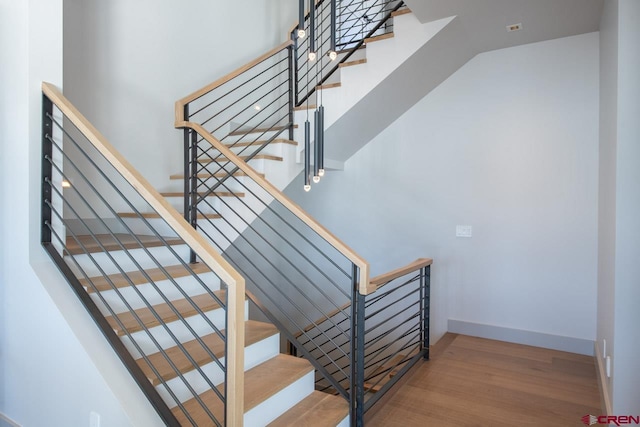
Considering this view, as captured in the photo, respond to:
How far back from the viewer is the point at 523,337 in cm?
378

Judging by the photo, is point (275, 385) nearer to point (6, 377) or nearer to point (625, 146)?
point (6, 377)

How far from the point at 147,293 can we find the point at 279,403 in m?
0.96

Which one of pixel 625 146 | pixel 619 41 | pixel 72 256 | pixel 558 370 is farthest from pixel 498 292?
pixel 72 256

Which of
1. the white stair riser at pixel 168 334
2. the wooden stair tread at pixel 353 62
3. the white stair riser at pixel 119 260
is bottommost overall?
the white stair riser at pixel 168 334

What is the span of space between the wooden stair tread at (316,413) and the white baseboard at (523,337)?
7.12 feet

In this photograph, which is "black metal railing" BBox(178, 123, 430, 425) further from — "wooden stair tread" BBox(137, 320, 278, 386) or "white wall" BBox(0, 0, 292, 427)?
"white wall" BBox(0, 0, 292, 427)

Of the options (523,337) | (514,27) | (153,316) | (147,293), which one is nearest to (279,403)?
(153,316)

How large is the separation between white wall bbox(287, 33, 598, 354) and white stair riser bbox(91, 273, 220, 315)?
239 centimetres

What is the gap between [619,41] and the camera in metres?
2.06

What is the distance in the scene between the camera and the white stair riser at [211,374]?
187cm

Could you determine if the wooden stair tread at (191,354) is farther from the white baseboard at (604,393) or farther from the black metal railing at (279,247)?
the white baseboard at (604,393)

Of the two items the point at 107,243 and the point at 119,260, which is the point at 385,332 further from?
the point at 107,243

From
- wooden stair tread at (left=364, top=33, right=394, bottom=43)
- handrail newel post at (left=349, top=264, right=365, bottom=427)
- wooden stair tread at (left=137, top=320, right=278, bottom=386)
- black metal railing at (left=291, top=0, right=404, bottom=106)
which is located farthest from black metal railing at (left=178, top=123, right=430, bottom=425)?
wooden stair tread at (left=364, top=33, right=394, bottom=43)

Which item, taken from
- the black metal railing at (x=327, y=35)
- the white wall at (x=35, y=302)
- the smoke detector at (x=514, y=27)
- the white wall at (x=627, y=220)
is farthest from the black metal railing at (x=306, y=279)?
the smoke detector at (x=514, y=27)
